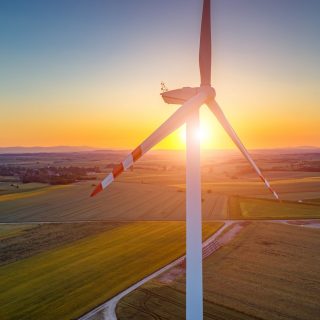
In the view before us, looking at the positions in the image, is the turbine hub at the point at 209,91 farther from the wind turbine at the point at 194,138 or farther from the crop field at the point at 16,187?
the crop field at the point at 16,187

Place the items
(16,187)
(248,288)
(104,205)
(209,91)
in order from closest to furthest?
(209,91) → (248,288) → (104,205) → (16,187)

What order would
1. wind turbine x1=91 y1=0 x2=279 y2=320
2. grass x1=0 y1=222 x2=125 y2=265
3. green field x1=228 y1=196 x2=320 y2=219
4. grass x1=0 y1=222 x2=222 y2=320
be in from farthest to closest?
green field x1=228 y1=196 x2=320 y2=219 < grass x1=0 y1=222 x2=125 y2=265 < grass x1=0 y1=222 x2=222 y2=320 < wind turbine x1=91 y1=0 x2=279 y2=320

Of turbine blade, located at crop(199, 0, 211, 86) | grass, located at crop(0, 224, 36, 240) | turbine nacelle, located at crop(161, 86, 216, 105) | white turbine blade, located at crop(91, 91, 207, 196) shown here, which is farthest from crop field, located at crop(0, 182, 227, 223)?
white turbine blade, located at crop(91, 91, 207, 196)

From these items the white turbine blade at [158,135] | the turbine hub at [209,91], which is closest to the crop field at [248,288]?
the white turbine blade at [158,135]

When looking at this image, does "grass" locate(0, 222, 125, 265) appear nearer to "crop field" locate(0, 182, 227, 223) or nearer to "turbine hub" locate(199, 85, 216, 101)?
"crop field" locate(0, 182, 227, 223)

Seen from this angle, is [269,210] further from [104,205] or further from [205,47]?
[205,47]

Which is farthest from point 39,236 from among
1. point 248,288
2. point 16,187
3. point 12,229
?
point 16,187

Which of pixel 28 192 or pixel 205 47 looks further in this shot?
pixel 28 192
